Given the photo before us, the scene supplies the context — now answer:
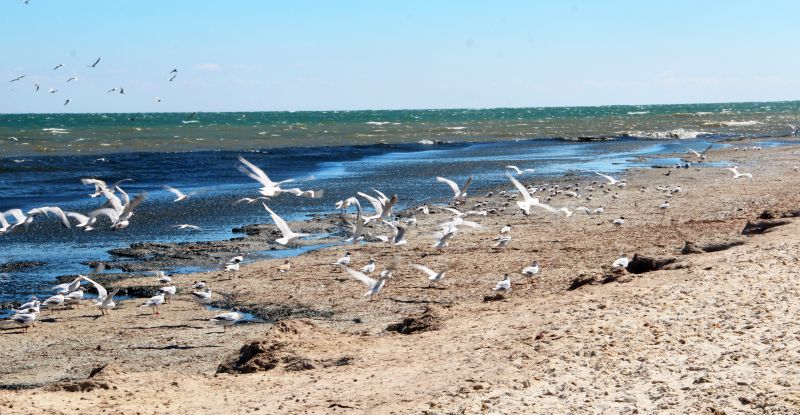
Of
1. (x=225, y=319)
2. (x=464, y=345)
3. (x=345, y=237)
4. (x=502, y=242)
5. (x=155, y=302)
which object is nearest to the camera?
(x=464, y=345)

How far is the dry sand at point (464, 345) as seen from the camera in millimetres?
7555

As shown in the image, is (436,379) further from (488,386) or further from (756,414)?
(756,414)

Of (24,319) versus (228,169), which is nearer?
(24,319)

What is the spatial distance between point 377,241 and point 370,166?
77.1 feet

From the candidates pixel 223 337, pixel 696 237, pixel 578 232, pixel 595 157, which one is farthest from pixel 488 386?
pixel 595 157

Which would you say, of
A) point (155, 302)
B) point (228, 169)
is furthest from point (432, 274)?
point (228, 169)

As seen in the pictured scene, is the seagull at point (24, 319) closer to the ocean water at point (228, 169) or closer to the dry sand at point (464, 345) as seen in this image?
the dry sand at point (464, 345)

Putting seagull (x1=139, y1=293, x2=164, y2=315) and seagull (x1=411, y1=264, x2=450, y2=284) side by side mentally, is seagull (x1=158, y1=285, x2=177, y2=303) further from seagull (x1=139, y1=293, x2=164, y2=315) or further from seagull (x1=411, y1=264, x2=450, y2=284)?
seagull (x1=411, y1=264, x2=450, y2=284)

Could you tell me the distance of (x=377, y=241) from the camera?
19.2 metres

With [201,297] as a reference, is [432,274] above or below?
above

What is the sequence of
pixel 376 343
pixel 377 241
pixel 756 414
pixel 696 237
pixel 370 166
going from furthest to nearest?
1. pixel 370 166
2. pixel 377 241
3. pixel 696 237
4. pixel 376 343
5. pixel 756 414

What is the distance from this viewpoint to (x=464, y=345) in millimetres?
9242

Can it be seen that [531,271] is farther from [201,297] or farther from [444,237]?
[201,297]

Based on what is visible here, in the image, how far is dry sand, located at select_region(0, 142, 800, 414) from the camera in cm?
755
